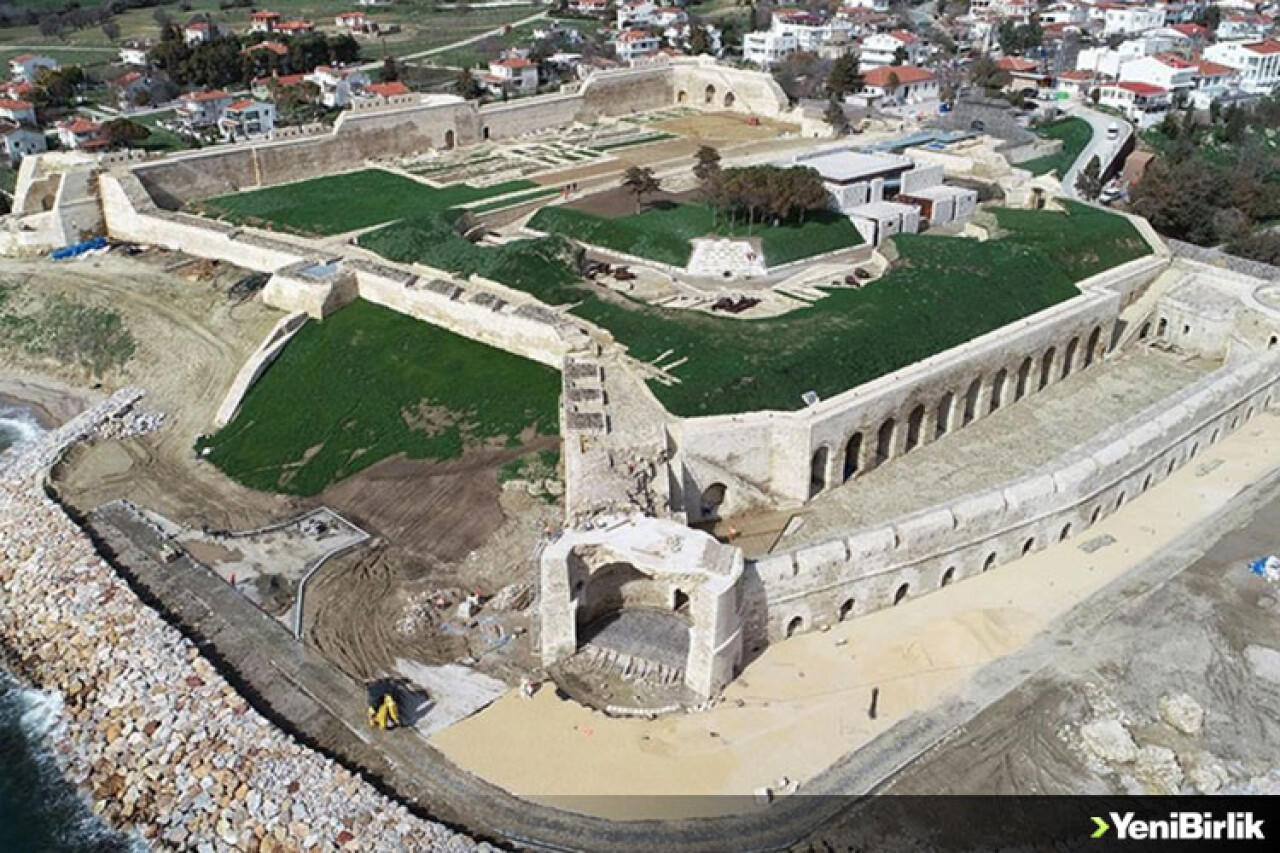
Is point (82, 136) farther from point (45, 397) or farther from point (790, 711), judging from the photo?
point (790, 711)

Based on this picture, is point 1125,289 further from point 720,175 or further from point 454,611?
point 454,611

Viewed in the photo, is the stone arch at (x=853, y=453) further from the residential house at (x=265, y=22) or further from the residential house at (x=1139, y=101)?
the residential house at (x=265, y=22)

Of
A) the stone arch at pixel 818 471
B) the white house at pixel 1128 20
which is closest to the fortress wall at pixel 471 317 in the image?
the stone arch at pixel 818 471

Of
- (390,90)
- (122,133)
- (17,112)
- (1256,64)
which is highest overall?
(390,90)

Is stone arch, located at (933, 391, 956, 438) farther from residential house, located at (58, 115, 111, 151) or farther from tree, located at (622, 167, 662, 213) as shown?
residential house, located at (58, 115, 111, 151)

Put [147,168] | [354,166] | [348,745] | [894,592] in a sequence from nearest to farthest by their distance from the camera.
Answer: [348,745] → [894,592] → [147,168] → [354,166]

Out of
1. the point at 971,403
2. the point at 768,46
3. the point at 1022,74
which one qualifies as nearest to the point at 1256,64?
the point at 1022,74

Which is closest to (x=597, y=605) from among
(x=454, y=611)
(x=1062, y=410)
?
(x=454, y=611)

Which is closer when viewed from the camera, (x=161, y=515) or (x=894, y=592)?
(x=894, y=592)
